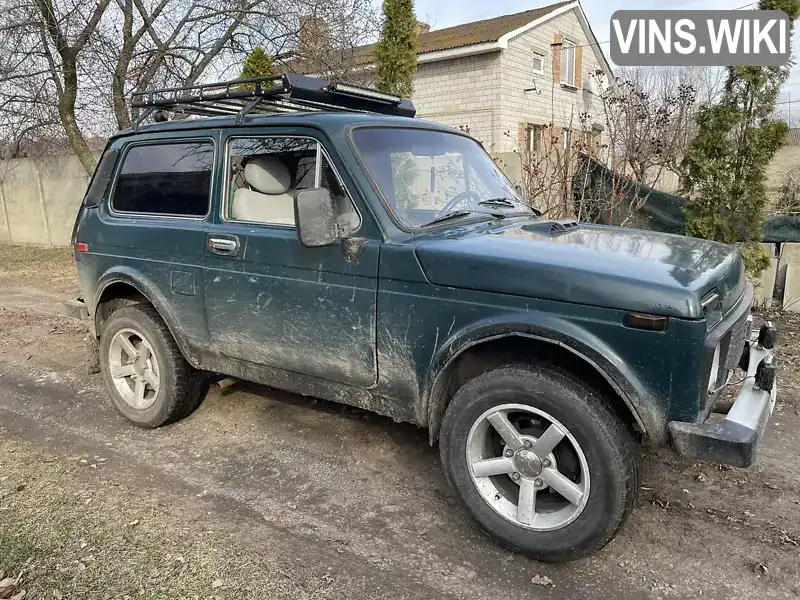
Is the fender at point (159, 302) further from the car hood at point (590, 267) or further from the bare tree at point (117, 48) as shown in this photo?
the bare tree at point (117, 48)

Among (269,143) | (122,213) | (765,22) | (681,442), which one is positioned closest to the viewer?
(681,442)

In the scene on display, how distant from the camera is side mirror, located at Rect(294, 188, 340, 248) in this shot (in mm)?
3086

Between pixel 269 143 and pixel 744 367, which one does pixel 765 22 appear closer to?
pixel 744 367

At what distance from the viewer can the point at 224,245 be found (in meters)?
3.72

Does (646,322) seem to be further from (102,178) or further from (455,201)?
(102,178)

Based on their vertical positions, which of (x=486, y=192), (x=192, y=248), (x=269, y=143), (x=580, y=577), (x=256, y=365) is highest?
(x=269, y=143)

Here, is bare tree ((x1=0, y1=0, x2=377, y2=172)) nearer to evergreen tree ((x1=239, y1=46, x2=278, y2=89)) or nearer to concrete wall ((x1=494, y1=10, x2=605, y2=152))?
evergreen tree ((x1=239, y1=46, x2=278, y2=89))

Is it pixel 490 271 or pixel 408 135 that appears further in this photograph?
pixel 408 135

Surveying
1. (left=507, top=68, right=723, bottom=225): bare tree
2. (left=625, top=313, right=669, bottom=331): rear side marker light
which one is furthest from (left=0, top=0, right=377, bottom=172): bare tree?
(left=625, top=313, right=669, bottom=331): rear side marker light

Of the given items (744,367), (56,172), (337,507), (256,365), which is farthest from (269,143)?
(56,172)

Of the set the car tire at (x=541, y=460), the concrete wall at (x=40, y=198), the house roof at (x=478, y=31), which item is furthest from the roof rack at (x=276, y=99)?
the house roof at (x=478, y=31)

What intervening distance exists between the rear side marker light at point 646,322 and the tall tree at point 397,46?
8707 millimetres

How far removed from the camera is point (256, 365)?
381cm

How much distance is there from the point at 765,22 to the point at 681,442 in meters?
6.76
